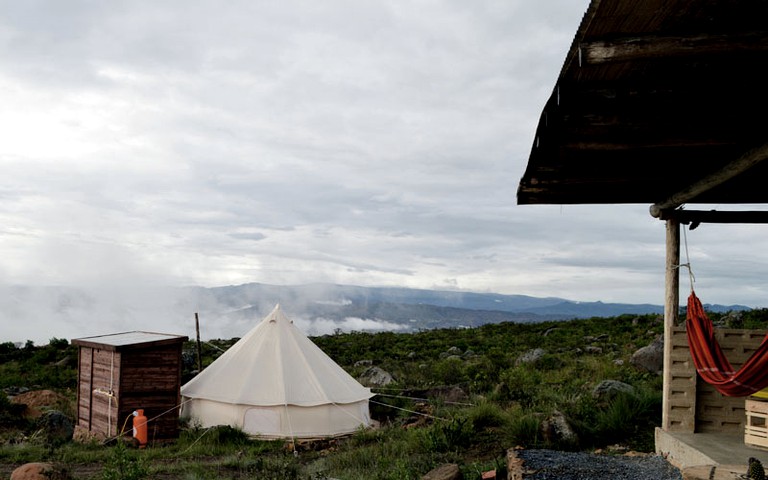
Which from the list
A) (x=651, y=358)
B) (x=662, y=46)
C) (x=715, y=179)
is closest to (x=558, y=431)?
(x=715, y=179)

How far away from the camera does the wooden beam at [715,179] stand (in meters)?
5.28

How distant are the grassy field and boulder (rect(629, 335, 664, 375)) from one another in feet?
0.77

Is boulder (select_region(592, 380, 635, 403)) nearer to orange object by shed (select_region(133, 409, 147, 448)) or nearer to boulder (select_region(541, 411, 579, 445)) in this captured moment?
boulder (select_region(541, 411, 579, 445))

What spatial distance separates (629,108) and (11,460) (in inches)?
341

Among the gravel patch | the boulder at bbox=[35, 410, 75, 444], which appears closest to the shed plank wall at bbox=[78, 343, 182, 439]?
the boulder at bbox=[35, 410, 75, 444]

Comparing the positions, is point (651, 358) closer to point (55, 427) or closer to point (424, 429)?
point (424, 429)

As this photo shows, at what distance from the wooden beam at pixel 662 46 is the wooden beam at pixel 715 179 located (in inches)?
81.2

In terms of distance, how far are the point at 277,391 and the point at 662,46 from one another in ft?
31.6

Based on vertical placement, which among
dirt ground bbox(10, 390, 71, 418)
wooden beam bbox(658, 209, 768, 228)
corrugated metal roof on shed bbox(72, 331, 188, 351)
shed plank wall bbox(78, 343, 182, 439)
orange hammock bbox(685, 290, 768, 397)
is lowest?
dirt ground bbox(10, 390, 71, 418)

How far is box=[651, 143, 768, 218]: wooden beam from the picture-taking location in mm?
5281

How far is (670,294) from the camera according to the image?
7496mm

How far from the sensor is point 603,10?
3.02m

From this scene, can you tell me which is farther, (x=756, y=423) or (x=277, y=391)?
(x=277, y=391)

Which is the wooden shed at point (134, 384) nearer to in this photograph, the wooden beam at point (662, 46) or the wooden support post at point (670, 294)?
the wooden support post at point (670, 294)
